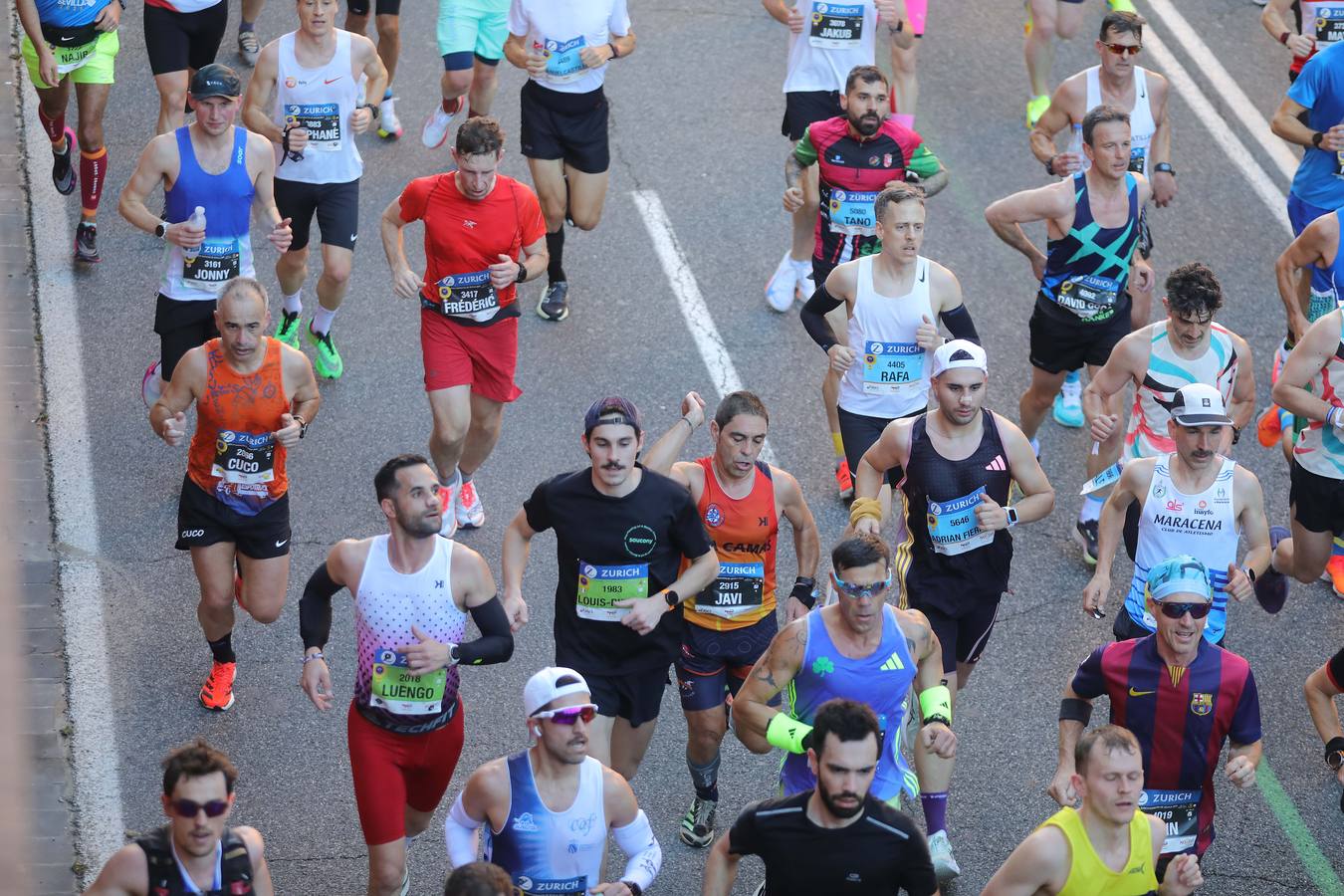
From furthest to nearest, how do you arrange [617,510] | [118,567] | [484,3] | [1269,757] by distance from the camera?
[484,3] < [118,567] < [1269,757] < [617,510]

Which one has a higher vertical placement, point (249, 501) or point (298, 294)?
point (249, 501)

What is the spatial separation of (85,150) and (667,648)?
19.0 feet

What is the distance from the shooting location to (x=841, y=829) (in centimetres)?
634

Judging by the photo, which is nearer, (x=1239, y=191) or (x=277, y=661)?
(x=277, y=661)

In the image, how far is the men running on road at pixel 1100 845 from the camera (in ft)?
21.1

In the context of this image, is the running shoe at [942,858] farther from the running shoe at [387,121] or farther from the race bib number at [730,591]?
the running shoe at [387,121]

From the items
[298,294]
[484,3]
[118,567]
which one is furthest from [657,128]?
[118,567]

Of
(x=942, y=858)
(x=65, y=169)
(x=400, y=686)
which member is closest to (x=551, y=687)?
(x=400, y=686)

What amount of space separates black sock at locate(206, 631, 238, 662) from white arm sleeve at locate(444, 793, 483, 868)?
2448 mm

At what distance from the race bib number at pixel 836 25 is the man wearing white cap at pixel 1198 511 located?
4310 mm

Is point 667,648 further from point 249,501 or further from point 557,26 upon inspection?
point 557,26

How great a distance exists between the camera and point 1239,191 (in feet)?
43.6

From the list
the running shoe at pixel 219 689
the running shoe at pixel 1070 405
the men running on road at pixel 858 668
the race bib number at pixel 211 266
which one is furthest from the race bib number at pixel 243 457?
the running shoe at pixel 1070 405

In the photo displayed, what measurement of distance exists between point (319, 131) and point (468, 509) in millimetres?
2362
